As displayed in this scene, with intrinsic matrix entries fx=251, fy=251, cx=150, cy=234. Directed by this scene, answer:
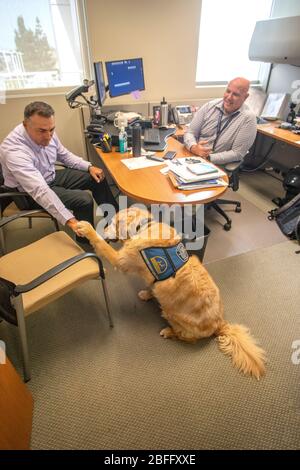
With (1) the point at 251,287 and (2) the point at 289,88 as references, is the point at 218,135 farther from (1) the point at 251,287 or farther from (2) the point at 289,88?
(2) the point at 289,88

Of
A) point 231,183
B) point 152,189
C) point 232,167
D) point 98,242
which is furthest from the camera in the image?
point 231,183

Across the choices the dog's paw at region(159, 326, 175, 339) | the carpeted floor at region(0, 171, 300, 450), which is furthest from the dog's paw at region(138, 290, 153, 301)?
the dog's paw at region(159, 326, 175, 339)

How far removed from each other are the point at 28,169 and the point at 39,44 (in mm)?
1938

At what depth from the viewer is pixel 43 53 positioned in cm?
271

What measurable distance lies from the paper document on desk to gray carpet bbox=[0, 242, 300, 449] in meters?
0.92

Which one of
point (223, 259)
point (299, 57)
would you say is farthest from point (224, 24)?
point (223, 259)

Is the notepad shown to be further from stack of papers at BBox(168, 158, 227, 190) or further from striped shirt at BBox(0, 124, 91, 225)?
striped shirt at BBox(0, 124, 91, 225)

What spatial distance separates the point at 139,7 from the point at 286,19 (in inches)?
61.3

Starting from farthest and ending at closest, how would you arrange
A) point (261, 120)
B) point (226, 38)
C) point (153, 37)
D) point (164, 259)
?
point (226, 38) → point (261, 120) → point (153, 37) → point (164, 259)

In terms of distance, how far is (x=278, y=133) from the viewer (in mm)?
2674

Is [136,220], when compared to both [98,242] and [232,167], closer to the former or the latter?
[98,242]

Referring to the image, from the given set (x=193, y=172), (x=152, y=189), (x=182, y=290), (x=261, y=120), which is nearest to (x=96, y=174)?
(x=152, y=189)

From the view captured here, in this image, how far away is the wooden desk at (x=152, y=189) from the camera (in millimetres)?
1481
